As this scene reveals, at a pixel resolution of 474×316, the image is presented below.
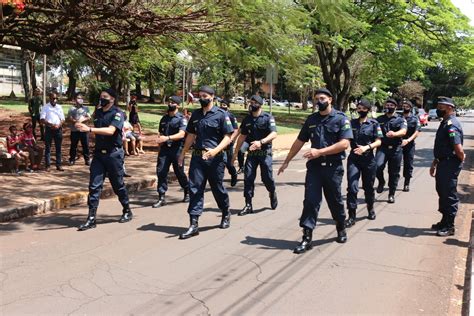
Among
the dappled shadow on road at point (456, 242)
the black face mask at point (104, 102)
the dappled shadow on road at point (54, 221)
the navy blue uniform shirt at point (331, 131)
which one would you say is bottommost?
the dappled shadow on road at point (54, 221)

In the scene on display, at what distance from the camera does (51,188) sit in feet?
30.4

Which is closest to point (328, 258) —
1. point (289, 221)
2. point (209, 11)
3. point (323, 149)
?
point (323, 149)

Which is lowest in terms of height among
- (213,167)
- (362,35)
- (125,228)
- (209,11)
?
(125,228)

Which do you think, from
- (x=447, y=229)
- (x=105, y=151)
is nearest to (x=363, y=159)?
(x=447, y=229)

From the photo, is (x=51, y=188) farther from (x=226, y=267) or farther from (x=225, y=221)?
(x=226, y=267)

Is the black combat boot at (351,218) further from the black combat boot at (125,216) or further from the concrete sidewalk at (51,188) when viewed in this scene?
the concrete sidewalk at (51,188)

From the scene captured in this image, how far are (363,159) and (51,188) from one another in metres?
5.85

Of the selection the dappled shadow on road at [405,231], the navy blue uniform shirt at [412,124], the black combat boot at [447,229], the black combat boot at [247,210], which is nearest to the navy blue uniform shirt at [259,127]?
the black combat boot at [247,210]

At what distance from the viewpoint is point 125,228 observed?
6910mm

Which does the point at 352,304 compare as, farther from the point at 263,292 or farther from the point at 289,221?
the point at 289,221

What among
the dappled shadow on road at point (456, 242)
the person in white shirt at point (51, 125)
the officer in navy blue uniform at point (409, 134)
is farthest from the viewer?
the person in white shirt at point (51, 125)

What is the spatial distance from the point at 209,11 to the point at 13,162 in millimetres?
5535

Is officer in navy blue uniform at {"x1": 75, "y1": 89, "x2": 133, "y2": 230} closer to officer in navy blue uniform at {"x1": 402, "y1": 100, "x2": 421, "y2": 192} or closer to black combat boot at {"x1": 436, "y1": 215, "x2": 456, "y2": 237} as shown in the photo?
black combat boot at {"x1": 436, "y1": 215, "x2": 456, "y2": 237}

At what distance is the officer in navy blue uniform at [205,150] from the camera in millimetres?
6371
